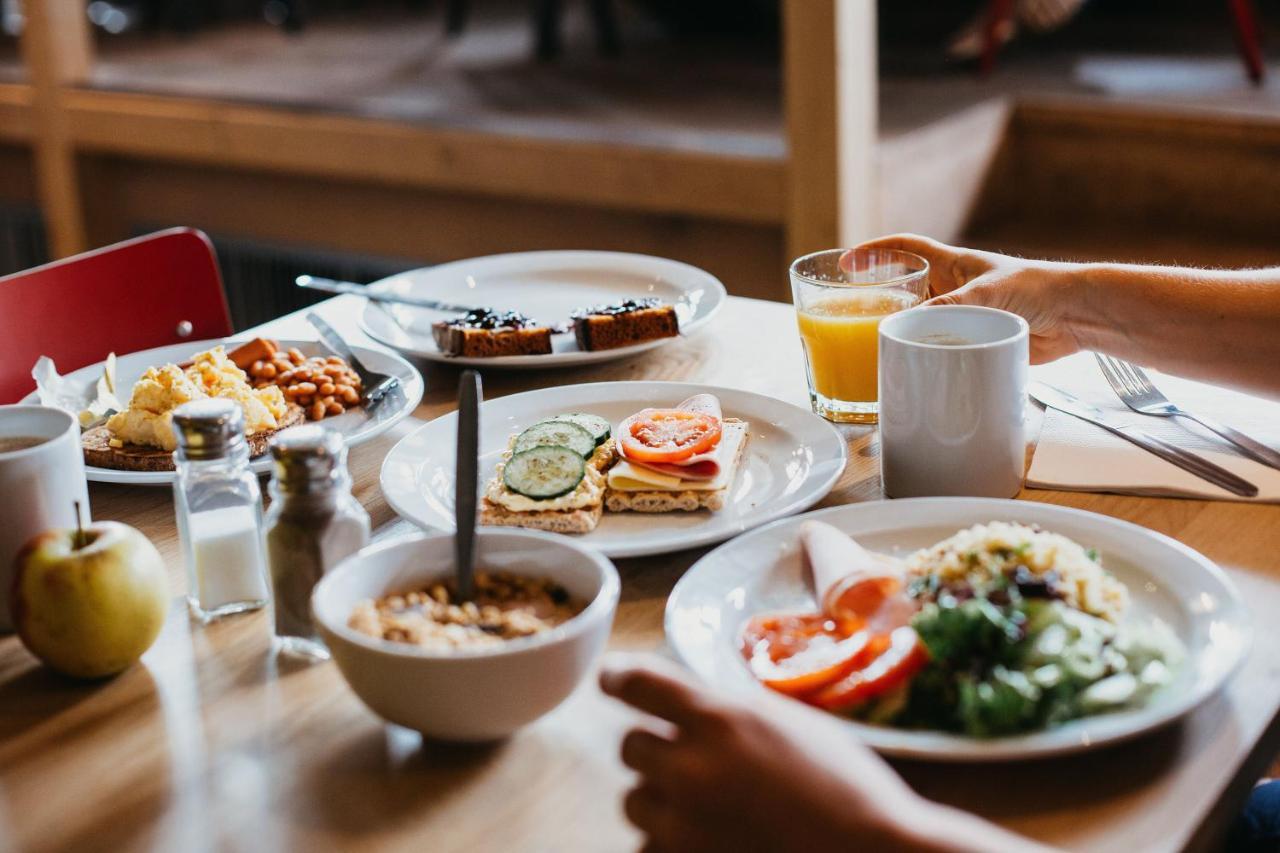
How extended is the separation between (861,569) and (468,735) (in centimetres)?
28

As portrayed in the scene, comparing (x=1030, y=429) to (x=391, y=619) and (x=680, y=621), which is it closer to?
(x=680, y=621)

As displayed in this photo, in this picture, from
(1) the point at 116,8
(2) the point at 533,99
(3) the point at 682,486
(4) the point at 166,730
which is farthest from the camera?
(1) the point at 116,8

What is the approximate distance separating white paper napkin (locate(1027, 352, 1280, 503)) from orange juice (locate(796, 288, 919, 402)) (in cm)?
18

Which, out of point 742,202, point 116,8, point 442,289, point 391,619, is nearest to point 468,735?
point 391,619

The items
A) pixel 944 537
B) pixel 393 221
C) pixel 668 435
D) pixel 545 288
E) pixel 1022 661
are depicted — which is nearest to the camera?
pixel 1022 661

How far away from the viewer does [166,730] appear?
0.85 metres

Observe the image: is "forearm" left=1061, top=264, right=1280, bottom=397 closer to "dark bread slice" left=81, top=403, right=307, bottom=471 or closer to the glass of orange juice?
the glass of orange juice

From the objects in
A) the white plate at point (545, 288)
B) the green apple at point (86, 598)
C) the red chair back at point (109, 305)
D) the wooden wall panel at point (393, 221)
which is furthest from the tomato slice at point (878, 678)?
the wooden wall panel at point (393, 221)

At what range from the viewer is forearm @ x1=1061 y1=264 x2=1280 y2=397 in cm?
127

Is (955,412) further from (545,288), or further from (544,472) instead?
(545,288)

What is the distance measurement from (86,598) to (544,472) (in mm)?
361

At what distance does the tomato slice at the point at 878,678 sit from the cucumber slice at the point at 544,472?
0.34m

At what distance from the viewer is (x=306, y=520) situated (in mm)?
883

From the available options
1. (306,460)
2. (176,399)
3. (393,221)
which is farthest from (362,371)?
(393,221)
